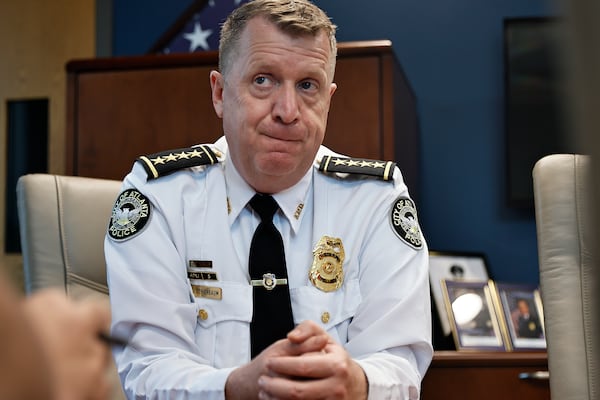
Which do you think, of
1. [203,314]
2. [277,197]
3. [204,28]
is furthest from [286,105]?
[204,28]

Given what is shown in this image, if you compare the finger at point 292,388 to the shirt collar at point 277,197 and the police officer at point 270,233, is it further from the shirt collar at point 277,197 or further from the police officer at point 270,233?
the shirt collar at point 277,197

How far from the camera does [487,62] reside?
118 inches

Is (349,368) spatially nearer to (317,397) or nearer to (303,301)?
(317,397)

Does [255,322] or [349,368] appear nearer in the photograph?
[349,368]

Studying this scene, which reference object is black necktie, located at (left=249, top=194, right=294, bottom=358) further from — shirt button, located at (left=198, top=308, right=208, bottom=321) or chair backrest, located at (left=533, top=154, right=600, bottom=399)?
chair backrest, located at (left=533, top=154, right=600, bottom=399)

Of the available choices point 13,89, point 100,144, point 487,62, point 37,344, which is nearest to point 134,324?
point 100,144

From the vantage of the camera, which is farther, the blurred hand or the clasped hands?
the clasped hands

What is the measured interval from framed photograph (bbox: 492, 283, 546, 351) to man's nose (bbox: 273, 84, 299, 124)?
1066 millimetres

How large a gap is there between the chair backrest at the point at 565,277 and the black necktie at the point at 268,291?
521 millimetres

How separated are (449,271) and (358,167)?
34.3 inches

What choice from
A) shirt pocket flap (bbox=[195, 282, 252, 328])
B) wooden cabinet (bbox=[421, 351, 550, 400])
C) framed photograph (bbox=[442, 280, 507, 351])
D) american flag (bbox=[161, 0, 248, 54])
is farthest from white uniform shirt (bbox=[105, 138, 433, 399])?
american flag (bbox=[161, 0, 248, 54])

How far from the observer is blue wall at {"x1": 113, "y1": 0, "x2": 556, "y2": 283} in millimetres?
2920

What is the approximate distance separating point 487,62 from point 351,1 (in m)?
0.57

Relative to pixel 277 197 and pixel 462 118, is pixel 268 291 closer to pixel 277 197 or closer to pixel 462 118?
pixel 277 197
